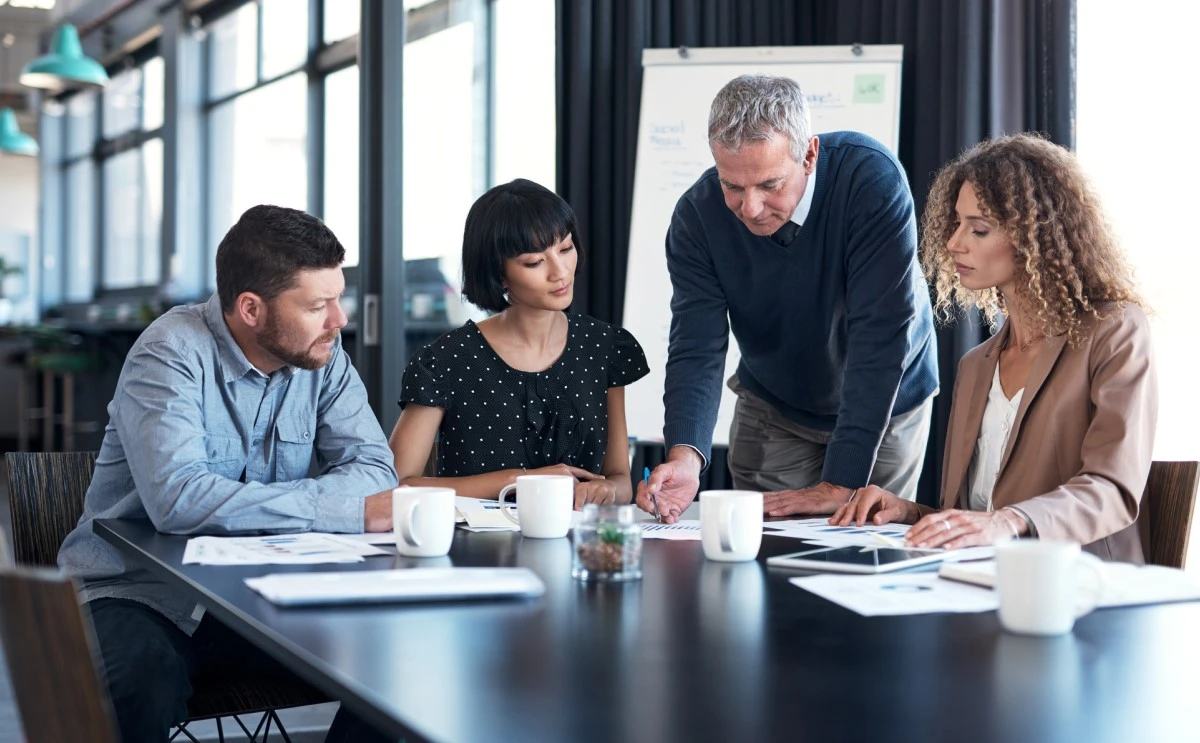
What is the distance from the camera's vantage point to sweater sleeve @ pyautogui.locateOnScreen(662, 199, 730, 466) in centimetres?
220

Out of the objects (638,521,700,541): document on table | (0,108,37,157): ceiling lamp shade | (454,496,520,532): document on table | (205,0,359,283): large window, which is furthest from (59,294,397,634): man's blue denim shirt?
(0,108,37,157): ceiling lamp shade

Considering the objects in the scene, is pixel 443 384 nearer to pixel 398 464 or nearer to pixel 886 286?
pixel 398 464

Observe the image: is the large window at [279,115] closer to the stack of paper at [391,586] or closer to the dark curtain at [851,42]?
the dark curtain at [851,42]

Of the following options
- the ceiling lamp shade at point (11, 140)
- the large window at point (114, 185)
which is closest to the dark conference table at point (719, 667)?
the large window at point (114, 185)

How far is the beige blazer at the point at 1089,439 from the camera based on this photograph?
1.58 meters

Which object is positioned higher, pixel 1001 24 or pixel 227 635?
pixel 1001 24

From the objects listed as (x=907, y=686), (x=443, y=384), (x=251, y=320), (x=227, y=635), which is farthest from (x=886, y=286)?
(x=907, y=686)

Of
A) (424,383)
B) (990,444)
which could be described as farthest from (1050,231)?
(424,383)

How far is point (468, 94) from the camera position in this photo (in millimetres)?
4348

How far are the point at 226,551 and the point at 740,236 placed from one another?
1221 millimetres

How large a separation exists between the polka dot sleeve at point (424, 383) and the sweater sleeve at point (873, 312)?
0.73 meters

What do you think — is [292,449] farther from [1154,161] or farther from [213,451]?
[1154,161]

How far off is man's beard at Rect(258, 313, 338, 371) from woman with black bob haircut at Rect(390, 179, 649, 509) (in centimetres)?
37

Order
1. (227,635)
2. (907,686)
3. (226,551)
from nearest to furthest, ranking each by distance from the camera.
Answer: (907,686)
(226,551)
(227,635)
